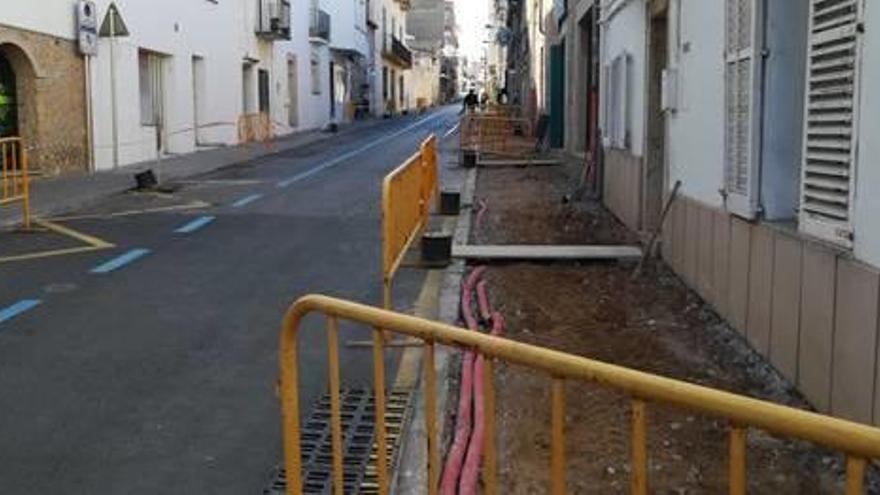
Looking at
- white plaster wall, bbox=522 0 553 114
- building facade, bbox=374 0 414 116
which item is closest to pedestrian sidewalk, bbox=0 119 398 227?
white plaster wall, bbox=522 0 553 114

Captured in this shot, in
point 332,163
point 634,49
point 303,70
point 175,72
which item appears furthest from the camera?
point 303,70

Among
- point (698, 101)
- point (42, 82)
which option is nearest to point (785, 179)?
point (698, 101)

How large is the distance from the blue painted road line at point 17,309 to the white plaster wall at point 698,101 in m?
5.12

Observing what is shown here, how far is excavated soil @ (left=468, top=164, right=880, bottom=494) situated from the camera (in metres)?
4.79

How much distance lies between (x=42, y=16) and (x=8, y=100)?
1.57m

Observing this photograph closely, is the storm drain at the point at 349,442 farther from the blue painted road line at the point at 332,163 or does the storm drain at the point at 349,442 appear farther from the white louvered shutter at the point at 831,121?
the blue painted road line at the point at 332,163

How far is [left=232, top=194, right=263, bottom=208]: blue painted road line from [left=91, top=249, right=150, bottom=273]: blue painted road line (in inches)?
173

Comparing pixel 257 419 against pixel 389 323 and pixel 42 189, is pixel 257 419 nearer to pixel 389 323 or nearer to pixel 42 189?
pixel 389 323

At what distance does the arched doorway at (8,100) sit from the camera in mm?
18984

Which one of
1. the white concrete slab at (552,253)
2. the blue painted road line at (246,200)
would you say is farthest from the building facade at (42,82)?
the white concrete slab at (552,253)

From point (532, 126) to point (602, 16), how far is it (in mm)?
17188

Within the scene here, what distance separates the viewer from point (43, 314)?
8.10 meters

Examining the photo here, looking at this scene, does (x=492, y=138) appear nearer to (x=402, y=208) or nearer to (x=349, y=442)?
(x=402, y=208)

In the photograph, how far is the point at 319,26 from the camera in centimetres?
4600
